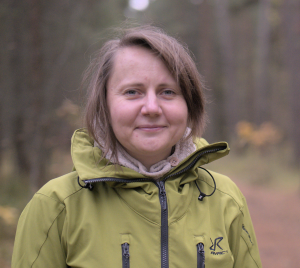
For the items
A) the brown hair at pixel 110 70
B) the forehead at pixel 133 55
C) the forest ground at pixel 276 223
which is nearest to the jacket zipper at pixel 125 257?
the brown hair at pixel 110 70

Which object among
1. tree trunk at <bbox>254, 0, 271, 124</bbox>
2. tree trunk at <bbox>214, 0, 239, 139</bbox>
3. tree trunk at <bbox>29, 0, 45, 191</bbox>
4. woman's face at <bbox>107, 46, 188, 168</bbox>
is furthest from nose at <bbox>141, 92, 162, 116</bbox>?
tree trunk at <bbox>214, 0, 239, 139</bbox>

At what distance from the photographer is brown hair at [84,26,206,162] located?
5.90ft

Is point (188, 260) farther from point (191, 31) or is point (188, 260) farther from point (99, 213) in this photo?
point (191, 31)

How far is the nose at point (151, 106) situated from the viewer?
5.62 feet

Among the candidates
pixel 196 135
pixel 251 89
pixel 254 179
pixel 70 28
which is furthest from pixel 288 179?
pixel 251 89

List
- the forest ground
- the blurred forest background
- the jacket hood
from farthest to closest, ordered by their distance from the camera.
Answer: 1. the blurred forest background
2. the forest ground
3. the jacket hood

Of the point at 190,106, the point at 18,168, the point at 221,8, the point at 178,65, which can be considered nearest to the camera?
the point at 178,65

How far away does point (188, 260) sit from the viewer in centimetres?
168

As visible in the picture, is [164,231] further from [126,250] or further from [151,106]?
[151,106]

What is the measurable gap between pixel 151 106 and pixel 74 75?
7208mm

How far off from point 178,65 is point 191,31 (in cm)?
1987

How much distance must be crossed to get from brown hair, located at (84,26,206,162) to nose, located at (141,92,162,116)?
0.59 feet

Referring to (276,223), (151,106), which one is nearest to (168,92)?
(151,106)

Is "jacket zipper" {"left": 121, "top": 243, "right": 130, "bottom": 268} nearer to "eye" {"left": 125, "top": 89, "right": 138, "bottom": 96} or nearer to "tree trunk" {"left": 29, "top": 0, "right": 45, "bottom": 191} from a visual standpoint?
"eye" {"left": 125, "top": 89, "right": 138, "bottom": 96}
